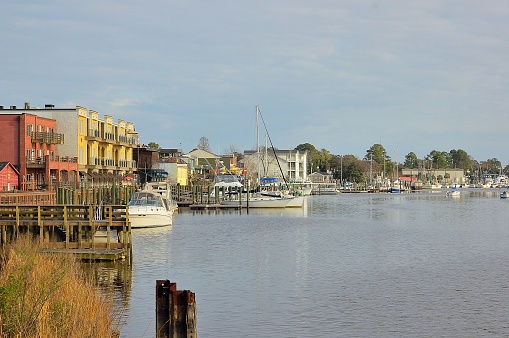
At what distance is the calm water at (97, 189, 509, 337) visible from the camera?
25219mm

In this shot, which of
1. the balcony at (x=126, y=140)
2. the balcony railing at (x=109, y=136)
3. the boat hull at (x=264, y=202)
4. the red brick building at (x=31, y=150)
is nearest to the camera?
the red brick building at (x=31, y=150)

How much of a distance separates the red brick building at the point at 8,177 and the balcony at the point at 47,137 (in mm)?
7359

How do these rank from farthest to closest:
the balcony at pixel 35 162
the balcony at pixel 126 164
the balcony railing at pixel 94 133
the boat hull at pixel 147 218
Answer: the balcony at pixel 126 164 → the balcony railing at pixel 94 133 → the balcony at pixel 35 162 → the boat hull at pixel 147 218

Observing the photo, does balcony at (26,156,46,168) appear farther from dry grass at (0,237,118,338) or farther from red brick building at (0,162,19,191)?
dry grass at (0,237,118,338)

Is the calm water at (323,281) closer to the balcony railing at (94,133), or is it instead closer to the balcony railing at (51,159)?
the balcony railing at (51,159)

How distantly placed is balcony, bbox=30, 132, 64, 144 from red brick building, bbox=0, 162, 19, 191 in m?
7.36

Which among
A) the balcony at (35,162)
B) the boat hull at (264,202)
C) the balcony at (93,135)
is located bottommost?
the boat hull at (264,202)

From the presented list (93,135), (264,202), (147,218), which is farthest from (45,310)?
(93,135)

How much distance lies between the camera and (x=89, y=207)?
37875 millimetres

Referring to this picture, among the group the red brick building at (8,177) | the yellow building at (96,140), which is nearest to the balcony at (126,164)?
the yellow building at (96,140)

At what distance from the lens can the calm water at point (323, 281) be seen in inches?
993

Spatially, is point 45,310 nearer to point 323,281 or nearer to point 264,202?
point 323,281

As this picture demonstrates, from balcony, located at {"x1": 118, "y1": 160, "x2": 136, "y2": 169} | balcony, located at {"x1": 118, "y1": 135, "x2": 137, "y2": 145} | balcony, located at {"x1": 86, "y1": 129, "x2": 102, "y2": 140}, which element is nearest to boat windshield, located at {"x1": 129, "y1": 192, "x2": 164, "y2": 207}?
balcony, located at {"x1": 86, "y1": 129, "x2": 102, "y2": 140}

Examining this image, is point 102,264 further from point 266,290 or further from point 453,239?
point 453,239
